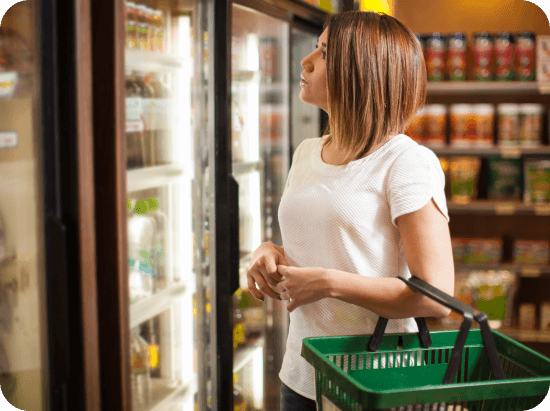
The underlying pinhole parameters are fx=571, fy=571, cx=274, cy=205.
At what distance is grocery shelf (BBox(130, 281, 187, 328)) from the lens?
5.43ft

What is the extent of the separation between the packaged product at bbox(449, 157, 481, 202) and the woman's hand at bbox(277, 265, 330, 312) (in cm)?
276

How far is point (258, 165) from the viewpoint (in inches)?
96.1

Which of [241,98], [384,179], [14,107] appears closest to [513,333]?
[241,98]

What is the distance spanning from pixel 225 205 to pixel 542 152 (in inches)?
95.0

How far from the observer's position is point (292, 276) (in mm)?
1123

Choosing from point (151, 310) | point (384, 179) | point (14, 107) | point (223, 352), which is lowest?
point (223, 352)

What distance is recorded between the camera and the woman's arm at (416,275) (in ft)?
3.38

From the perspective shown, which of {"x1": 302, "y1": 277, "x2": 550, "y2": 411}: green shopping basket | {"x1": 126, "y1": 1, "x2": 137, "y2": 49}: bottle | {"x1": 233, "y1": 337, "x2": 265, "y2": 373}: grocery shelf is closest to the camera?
{"x1": 302, "y1": 277, "x2": 550, "y2": 411}: green shopping basket

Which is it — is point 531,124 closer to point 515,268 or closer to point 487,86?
point 487,86

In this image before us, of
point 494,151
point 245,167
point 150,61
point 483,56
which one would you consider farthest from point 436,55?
point 150,61

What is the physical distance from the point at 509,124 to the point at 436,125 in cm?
44

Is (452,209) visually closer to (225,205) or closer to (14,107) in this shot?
(225,205)

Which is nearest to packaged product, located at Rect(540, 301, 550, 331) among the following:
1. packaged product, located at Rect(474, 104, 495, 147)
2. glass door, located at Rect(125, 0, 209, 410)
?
packaged product, located at Rect(474, 104, 495, 147)

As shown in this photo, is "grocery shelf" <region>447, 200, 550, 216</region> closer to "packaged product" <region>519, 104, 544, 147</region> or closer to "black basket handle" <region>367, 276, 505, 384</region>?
"packaged product" <region>519, 104, 544, 147</region>
